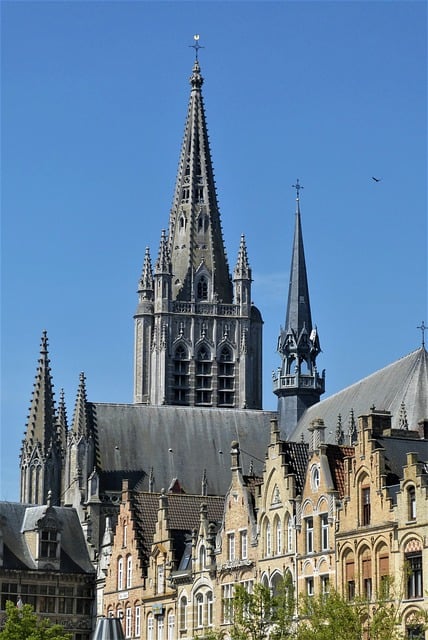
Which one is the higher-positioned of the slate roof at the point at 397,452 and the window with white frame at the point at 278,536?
the slate roof at the point at 397,452

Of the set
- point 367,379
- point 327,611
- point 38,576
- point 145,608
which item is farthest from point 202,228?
point 327,611

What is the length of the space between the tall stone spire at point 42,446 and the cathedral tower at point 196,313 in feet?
58.0

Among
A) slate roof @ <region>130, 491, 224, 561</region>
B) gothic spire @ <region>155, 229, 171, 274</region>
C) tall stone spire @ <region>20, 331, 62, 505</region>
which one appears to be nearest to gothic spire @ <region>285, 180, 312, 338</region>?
gothic spire @ <region>155, 229, 171, 274</region>

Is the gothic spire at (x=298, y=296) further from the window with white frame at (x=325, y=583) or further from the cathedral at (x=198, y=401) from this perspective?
the window with white frame at (x=325, y=583)

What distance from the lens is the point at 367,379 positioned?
344 feet

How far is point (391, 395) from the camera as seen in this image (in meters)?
98.4

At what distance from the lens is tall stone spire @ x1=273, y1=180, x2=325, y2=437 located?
410 feet

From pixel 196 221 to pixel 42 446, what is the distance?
33831mm

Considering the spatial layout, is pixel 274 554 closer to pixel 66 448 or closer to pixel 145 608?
pixel 145 608

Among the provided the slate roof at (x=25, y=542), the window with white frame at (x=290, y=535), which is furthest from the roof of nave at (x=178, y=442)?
the window with white frame at (x=290, y=535)

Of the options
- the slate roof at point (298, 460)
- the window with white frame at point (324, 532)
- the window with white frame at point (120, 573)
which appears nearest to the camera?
the window with white frame at point (324, 532)

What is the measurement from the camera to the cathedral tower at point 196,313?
137875 millimetres

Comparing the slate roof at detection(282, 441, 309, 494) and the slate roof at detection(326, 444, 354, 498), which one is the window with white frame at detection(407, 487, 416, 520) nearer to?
the slate roof at detection(326, 444, 354, 498)

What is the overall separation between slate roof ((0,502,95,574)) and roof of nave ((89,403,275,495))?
10.5m
